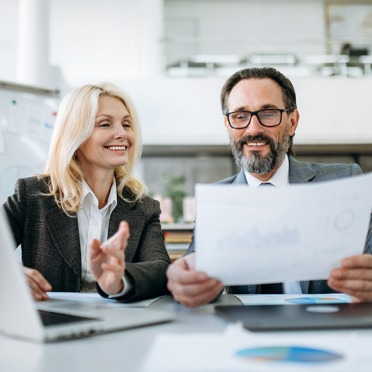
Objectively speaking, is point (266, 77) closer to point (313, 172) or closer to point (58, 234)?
point (313, 172)

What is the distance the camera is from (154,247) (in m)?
1.66

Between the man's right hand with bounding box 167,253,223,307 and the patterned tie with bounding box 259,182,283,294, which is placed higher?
the man's right hand with bounding box 167,253,223,307

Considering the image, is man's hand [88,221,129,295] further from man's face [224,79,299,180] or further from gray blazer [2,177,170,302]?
man's face [224,79,299,180]

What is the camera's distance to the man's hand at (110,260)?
1032mm

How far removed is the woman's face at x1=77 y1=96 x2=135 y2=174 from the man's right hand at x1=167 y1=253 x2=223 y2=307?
0.88 m

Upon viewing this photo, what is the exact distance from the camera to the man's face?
1.89 meters

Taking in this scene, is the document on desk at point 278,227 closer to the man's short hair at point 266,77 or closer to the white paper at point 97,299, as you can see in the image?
the white paper at point 97,299

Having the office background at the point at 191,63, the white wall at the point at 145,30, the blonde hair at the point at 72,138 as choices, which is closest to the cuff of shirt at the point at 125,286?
the blonde hair at the point at 72,138

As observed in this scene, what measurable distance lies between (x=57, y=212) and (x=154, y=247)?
0.36 metres

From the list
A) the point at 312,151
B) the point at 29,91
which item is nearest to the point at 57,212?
the point at 29,91

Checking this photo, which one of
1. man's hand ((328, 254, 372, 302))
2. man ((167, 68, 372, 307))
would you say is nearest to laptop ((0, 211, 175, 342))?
man's hand ((328, 254, 372, 302))

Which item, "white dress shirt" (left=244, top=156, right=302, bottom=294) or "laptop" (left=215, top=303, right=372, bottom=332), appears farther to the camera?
"white dress shirt" (left=244, top=156, right=302, bottom=294)

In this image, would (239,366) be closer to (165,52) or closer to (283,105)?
(283,105)

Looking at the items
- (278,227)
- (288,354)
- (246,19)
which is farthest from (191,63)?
(288,354)
